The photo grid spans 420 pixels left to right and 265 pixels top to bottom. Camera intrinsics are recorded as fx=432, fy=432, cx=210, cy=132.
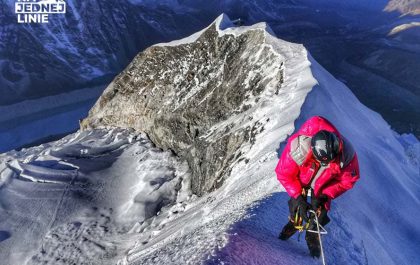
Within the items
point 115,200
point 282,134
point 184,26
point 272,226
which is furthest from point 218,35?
point 184,26

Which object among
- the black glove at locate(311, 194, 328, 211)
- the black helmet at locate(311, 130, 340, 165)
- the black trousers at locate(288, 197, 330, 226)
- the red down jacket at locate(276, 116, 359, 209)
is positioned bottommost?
the black trousers at locate(288, 197, 330, 226)

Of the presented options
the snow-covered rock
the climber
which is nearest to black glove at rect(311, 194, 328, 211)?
the climber

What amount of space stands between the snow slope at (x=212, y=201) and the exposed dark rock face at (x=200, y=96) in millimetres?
786

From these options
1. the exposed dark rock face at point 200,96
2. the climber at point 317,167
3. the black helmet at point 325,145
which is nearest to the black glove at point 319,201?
the climber at point 317,167

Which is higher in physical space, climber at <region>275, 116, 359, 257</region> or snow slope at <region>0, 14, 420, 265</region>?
climber at <region>275, 116, 359, 257</region>

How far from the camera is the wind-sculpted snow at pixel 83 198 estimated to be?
17312mm

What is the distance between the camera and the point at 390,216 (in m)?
11.3

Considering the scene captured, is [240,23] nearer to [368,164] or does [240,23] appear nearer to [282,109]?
[282,109]

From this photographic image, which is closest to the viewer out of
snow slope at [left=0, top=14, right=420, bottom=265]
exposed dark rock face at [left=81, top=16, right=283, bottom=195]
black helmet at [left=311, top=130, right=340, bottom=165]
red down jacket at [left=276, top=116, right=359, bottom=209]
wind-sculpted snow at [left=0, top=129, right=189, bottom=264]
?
black helmet at [left=311, top=130, right=340, bottom=165]

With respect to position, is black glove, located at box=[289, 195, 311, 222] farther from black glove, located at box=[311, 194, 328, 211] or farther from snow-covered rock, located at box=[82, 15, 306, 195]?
snow-covered rock, located at box=[82, 15, 306, 195]

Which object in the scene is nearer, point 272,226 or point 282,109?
point 272,226

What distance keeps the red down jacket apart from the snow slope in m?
1.34

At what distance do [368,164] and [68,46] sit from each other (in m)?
157

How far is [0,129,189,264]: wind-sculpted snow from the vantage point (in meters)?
17.3
